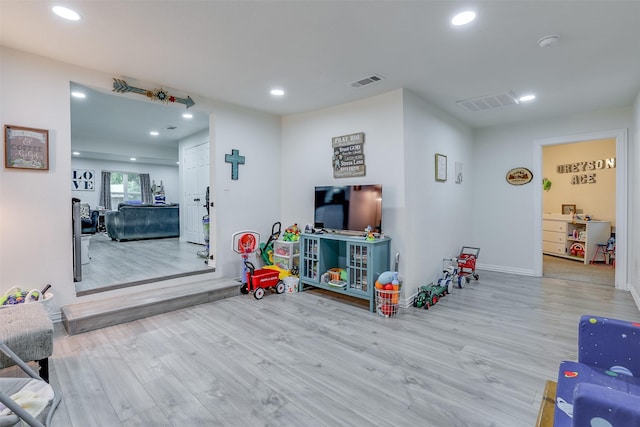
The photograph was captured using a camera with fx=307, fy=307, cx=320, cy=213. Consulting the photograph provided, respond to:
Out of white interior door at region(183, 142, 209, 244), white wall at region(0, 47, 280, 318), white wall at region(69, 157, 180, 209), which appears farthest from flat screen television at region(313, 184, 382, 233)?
white wall at region(69, 157, 180, 209)

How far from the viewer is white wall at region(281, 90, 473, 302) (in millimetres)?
3801

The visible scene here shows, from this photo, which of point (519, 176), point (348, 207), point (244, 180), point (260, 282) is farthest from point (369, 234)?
point (519, 176)

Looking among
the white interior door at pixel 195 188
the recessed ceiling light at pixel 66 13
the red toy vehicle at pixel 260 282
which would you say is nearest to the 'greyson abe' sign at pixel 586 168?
the red toy vehicle at pixel 260 282

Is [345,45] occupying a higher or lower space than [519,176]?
higher

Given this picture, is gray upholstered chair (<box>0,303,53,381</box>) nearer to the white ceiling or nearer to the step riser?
the step riser

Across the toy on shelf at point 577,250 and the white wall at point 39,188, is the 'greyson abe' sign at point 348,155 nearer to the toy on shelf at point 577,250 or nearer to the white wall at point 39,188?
the white wall at point 39,188

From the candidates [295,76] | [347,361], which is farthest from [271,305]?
[295,76]

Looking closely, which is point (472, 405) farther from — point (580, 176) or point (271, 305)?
point (580, 176)

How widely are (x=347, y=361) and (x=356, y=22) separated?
2.65 m

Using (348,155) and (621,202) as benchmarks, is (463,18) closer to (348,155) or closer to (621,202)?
(348,155)

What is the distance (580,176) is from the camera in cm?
677

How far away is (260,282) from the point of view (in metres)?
4.01

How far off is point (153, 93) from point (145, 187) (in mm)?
9012

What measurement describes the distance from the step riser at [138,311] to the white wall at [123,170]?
8.71 meters
